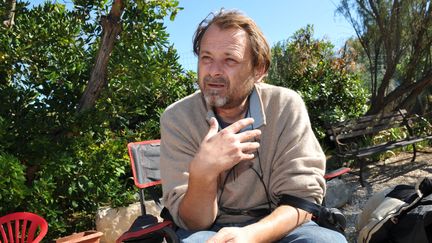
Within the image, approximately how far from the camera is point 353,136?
7.05 metres

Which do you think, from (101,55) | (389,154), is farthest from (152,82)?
(389,154)

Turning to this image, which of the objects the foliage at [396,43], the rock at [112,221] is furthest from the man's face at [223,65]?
the foliage at [396,43]

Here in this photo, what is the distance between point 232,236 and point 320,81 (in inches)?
248

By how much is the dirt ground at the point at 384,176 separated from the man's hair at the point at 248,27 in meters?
3.10

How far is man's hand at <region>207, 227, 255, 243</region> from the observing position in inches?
61.4

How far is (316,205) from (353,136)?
5446 mm

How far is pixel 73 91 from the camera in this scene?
444 cm

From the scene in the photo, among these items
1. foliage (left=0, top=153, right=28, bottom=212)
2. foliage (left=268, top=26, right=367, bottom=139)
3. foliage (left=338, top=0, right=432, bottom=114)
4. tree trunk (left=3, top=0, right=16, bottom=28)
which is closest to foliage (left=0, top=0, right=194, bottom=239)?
tree trunk (left=3, top=0, right=16, bottom=28)

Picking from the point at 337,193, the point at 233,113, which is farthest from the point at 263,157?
the point at 337,193

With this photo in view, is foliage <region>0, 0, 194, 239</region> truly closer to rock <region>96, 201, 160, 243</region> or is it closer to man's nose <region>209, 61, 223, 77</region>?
rock <region>96, 201, 160, 243</region>

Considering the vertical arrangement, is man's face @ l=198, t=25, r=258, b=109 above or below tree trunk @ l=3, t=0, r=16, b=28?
below

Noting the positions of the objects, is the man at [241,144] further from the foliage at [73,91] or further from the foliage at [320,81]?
the foliage at [320,81]

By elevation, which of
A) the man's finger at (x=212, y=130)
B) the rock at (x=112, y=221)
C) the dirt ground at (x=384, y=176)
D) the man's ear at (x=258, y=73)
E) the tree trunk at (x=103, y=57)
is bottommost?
the dirt ground at (x=384, y=176)

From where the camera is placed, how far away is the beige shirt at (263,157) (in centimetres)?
190
